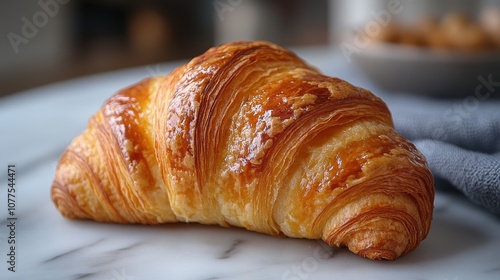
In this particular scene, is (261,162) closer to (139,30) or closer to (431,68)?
(431,68)

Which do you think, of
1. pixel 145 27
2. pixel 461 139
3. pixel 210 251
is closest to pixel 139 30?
pixel 145 27

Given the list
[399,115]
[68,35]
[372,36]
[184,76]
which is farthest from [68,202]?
[68,35]

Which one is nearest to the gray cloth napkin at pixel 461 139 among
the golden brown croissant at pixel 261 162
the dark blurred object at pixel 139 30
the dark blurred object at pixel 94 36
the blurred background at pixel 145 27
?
the golden brown croissant at pixel 261 162

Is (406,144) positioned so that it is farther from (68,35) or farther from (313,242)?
(68,35)

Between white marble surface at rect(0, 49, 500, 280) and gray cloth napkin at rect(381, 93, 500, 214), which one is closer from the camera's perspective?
white marble surface at rect(0, 49, 500, 280)

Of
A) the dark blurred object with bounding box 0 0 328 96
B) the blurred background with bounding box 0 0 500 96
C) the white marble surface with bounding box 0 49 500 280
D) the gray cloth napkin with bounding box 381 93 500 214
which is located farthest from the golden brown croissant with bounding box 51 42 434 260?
the dark blurred object with bounding box 0 0 328 96

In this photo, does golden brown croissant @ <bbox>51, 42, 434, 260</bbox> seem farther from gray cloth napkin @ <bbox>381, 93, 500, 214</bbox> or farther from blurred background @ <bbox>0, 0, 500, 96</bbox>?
blurred background @ <bbox>0, 0, 500, 96</bbox>

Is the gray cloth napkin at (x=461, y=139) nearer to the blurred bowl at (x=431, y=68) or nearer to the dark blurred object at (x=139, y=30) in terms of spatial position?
the blurred bowl at (x=431, y=68)
